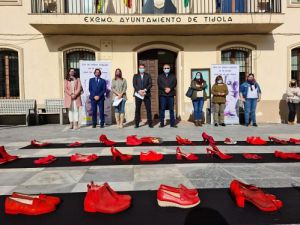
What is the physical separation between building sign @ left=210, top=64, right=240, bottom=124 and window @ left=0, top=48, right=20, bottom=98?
26.3 ft

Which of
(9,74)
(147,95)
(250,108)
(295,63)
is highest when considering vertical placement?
(295,63)

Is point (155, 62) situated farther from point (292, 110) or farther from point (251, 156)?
point (251, 156)

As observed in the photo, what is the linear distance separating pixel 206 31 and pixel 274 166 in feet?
29.1

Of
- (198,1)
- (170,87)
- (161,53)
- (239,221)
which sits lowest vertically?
(239,221)

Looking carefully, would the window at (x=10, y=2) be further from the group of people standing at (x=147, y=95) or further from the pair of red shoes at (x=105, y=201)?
the pair of red shoes at (x=105, y=201)

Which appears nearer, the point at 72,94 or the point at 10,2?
the point at 72,94

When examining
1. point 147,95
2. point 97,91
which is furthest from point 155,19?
point 97,91

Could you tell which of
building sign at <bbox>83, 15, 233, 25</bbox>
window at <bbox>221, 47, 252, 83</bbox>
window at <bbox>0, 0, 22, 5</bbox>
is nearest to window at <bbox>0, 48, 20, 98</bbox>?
window at <bbox>0, 0, 22, 5</bbox>

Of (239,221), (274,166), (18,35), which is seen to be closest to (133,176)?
(239,221)

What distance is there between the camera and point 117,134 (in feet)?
32.8

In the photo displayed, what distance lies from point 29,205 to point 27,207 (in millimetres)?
37

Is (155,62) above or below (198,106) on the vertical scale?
above

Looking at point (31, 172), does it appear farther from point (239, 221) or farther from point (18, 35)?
point (18, 35)

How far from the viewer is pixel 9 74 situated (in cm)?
1388
